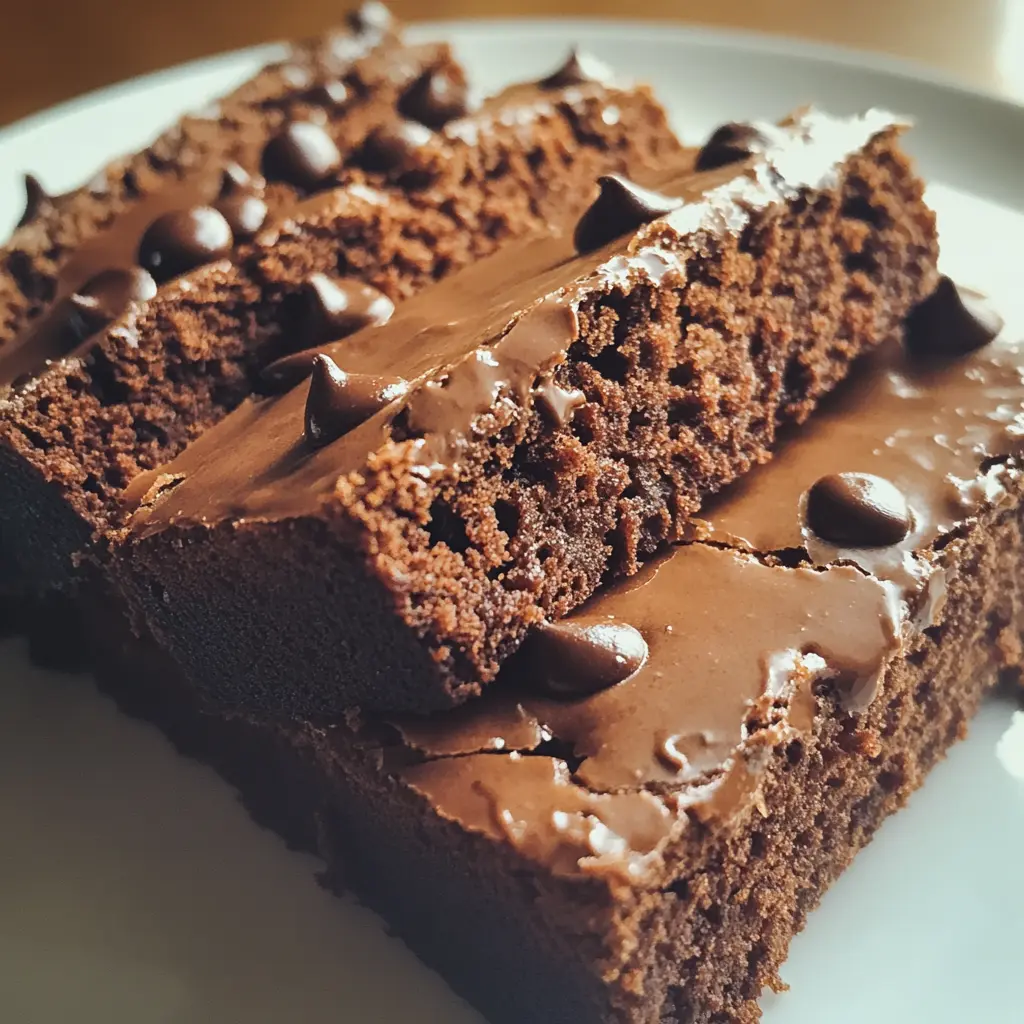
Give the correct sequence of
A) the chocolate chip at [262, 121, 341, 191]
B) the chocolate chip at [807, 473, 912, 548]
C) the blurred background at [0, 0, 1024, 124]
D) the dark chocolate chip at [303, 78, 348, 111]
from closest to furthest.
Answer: the chocolate chip at [807, 473, 912, 548]
the chocolate chip at [262, 121, 341, 191]
the dark chocolate chip at [303, 78, 348, 111]
the blurred background at [0, 0, 1024, 124]

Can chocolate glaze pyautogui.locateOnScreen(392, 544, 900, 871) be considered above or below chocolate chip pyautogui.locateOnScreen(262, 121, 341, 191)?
below

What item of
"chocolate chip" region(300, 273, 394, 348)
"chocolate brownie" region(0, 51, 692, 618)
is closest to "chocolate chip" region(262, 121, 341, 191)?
"chocolate brownie" region(0, 51, 692, 618)

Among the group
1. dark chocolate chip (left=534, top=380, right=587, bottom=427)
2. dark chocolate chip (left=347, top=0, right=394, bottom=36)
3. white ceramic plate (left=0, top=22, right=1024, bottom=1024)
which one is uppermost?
dark chocolate chip (left=347, top=0, right=394, bottom=36)

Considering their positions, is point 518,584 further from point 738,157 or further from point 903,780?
point 738,157

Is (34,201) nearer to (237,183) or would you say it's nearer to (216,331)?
(237,183)

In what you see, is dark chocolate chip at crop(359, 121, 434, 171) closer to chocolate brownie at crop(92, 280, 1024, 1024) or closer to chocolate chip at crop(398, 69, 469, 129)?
chocolate chip at crop(398, 69, 469, 129)

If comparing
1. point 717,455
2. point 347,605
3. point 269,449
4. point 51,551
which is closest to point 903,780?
point 717,455

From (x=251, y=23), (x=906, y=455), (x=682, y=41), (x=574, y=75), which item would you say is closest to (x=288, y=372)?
(x=906, y=455)
